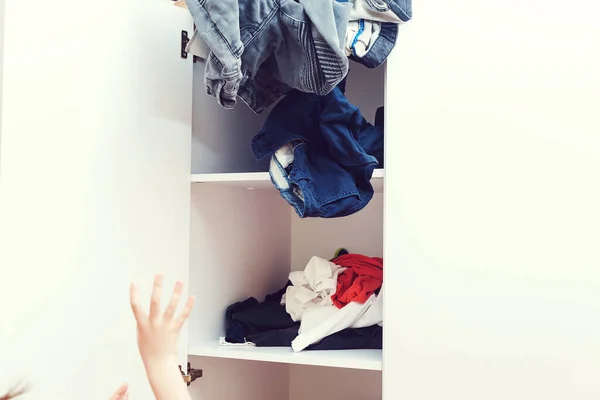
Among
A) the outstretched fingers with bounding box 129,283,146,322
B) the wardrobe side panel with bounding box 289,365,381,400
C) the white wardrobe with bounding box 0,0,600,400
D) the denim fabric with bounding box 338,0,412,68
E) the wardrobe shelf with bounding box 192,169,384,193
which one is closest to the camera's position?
the outstretched fingers with bounding box 129,283,146,322

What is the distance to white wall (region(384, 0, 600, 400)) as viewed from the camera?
92 cm

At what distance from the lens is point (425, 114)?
1.01m

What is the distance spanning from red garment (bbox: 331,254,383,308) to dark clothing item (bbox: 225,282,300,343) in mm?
130

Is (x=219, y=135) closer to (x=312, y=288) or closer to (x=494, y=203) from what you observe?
(x=312, y=288)

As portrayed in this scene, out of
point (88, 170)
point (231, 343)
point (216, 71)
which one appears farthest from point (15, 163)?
point (231, 343)

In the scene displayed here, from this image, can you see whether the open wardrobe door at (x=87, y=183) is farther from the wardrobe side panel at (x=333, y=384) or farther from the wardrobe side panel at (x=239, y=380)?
the wardrobe side panel at (x=333, y=384)

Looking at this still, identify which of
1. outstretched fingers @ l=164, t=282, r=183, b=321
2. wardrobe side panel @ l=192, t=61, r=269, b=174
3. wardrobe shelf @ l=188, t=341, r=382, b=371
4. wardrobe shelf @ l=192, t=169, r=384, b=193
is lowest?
wardrobe shelf @ l=188, t=341, r=382, b=371

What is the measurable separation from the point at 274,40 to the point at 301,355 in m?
0.59

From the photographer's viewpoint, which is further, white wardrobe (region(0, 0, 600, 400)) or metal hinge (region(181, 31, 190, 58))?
metal hinge (region(181, 31, 190, 58))

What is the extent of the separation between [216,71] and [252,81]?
0.15m

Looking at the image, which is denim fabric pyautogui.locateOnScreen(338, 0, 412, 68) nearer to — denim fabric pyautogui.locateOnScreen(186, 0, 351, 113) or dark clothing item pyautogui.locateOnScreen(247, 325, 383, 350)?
denim fabric pyautogui.locateOnScreen(186, 0, 351, 113)

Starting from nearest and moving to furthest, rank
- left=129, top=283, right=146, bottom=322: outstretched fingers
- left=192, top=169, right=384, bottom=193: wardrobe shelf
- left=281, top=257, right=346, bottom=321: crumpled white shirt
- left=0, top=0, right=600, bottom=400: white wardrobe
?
left=129, top=283, right=146, bottom=322: outstretched fingers
left=0, top=0, right=600, bottom=400: white wardrobe
left=192, top=169, right=384, bottom=193: wardrobe shelf
left=281, top=257, right=346, bottom=321: crumpled white shirt

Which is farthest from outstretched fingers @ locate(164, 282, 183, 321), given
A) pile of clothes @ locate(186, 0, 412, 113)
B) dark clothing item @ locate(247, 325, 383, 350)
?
dark clothing item @ locate(247, 325, 383, 350)

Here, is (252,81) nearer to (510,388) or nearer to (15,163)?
(15,163)
